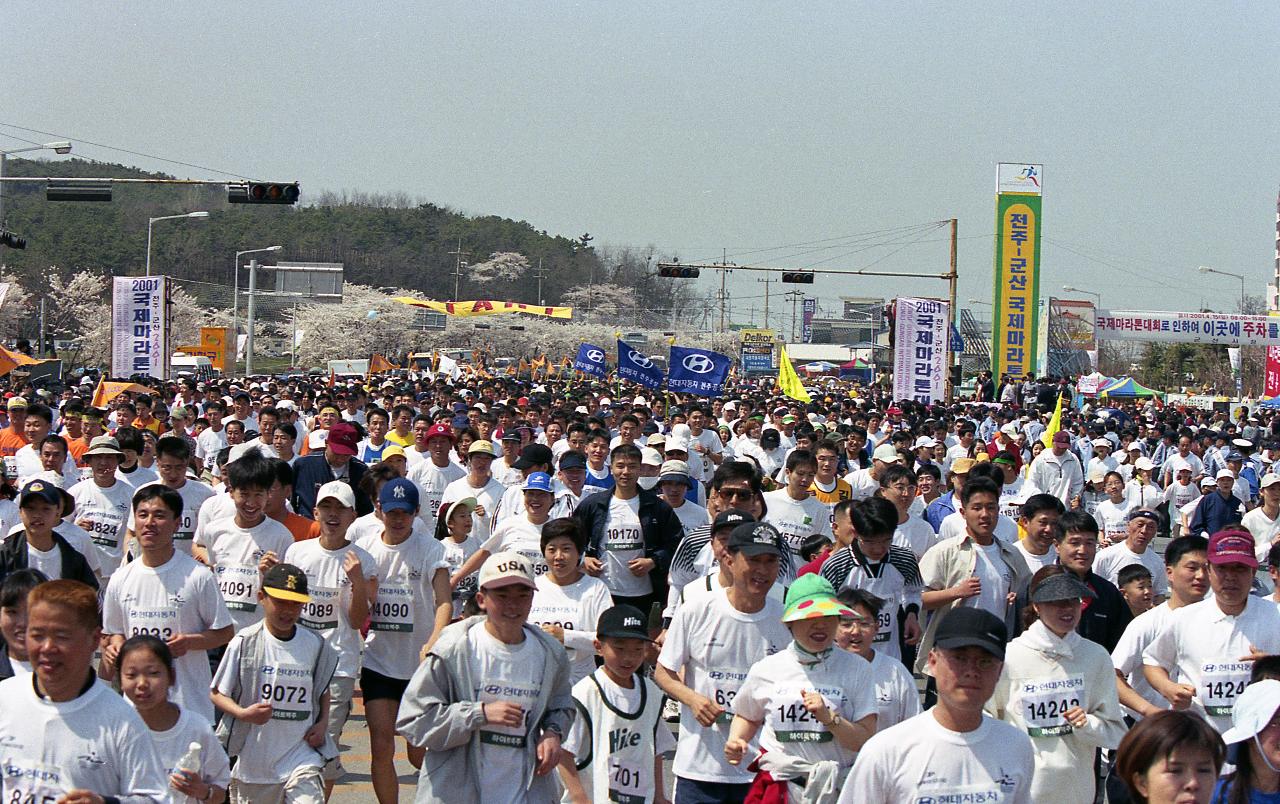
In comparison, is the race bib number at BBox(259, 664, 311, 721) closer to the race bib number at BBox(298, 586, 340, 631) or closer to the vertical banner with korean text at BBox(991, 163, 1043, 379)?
the race bib number at BBox(298, 586, 340, 631)

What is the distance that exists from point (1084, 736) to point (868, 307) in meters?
173

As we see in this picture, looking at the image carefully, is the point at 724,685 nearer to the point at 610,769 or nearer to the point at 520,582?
the point at 610,769

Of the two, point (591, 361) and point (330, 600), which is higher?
point (591, 361)

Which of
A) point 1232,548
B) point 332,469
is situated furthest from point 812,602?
point 332,469

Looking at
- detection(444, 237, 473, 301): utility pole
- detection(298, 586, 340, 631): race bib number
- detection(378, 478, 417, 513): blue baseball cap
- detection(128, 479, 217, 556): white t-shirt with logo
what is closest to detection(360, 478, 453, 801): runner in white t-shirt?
detection(378, 478, 417, 513): blue baseball cap

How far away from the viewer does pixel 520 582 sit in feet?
17.3

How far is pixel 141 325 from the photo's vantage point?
90.2 ft

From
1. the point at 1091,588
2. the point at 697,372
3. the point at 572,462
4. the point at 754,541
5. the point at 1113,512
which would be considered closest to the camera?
the point at 754,541

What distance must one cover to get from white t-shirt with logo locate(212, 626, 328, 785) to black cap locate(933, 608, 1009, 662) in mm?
2960

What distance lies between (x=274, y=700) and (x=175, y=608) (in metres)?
0.91

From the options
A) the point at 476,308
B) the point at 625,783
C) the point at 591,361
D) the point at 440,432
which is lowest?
the point at 625,783

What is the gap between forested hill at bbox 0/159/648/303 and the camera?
10419cm

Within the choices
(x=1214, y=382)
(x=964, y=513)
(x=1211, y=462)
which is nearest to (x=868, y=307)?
(x=1214, y=382)

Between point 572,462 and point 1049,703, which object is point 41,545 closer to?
point 572,462
